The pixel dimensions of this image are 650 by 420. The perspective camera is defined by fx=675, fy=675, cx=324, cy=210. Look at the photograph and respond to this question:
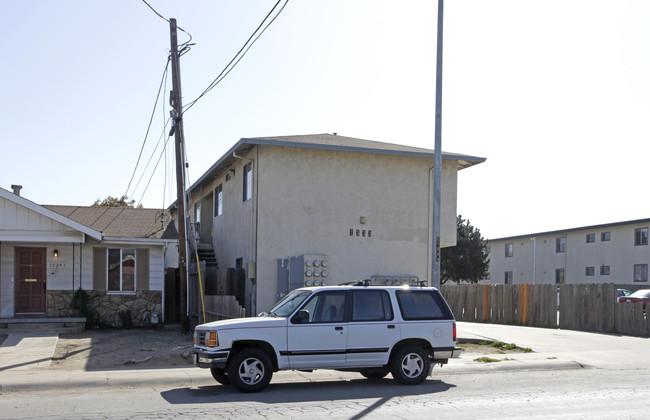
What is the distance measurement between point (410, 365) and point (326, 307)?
1.79 m

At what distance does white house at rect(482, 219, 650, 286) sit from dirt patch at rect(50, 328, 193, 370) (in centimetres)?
3350

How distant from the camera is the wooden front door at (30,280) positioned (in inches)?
832

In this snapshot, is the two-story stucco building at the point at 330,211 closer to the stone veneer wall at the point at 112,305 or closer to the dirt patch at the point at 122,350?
the stone veneer wall at the point at 112,305

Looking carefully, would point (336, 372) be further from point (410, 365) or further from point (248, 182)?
point (248, 182)

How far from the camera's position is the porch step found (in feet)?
64.2

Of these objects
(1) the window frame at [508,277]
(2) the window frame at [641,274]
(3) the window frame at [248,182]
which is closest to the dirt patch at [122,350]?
(3) the window frame at [248,182]

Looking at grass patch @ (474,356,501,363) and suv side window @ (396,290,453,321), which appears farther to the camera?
grass patch @ (474,356,501,363)

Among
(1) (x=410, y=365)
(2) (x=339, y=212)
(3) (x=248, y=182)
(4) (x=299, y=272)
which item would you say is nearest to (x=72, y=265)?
(3) (x=248, y=182)

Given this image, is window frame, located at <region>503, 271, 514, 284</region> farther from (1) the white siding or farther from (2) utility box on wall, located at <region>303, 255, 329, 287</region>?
(1) the white siding

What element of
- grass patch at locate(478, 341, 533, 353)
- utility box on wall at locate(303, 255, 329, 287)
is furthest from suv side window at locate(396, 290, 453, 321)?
utility box on wall at locate(303, 255, 329, 287)

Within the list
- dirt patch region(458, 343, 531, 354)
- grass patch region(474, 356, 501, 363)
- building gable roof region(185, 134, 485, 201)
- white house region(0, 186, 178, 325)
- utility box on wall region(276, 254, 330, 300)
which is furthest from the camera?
utility box on wall region(276, 254, 330, 300)

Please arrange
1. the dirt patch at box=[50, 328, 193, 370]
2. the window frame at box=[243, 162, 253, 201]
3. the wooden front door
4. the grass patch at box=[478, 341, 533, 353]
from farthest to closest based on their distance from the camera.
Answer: the window frame at box=[243, 162, 253, 201]
the wooden front door
the grass patch at box=[478, 341, 533, 353]
the dirt patch at box=[50, 328, 193, 370]

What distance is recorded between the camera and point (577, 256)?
158 ft

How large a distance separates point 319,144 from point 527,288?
1118 cm
